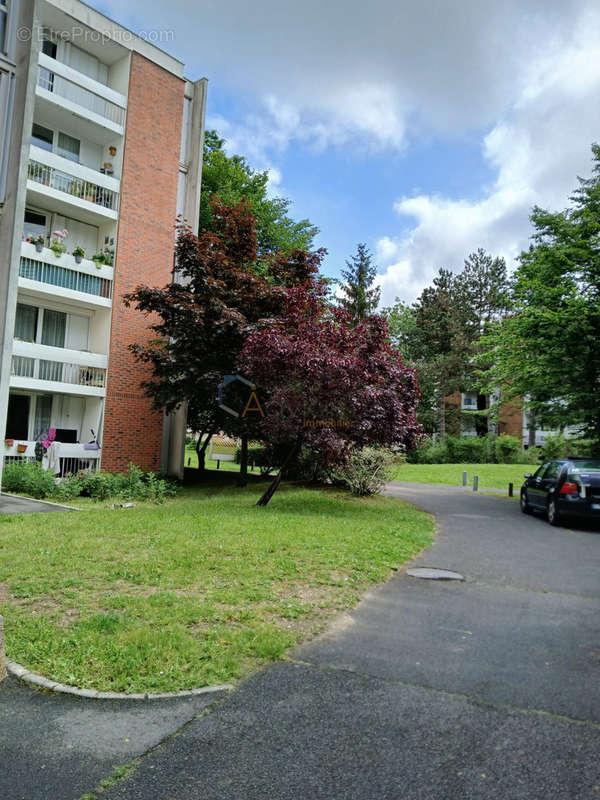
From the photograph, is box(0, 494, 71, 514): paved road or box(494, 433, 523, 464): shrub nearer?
box(0, 494, 71, 514): paved road

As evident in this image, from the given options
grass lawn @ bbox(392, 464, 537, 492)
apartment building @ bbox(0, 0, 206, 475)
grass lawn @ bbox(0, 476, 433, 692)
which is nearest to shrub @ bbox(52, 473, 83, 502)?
apartment building @ bbox(0, 0, 206, 475)

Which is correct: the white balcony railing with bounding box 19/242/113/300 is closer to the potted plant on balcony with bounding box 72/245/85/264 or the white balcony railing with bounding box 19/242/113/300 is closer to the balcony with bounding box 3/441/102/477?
the potted plant on balcony with bounding box 72/245/85/264

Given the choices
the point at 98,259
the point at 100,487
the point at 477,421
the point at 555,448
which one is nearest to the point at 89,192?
the point at 98,259

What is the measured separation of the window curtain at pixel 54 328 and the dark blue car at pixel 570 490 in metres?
15.7

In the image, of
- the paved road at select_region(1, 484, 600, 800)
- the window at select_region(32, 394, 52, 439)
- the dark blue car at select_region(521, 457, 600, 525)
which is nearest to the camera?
the paved road at select_region(1, 484, 600, 800)

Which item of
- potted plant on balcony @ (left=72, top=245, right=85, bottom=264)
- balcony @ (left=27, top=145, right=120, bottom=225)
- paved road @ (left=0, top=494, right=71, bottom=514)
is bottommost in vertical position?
paved road @ (left=0, top=494, right=71, bottom=514)

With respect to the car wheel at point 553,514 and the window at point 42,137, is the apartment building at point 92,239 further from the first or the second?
the car wheel at point 553,514

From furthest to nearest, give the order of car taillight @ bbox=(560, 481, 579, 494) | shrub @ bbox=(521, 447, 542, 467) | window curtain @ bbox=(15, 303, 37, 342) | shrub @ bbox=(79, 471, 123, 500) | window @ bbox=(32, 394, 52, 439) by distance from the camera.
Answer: shrub @ bbox=(521, 447, 542, 467)
window @ bbox=(32, 394, 52, 439)
window curtain @ bbox=(15, 303, 37, 342)
shrub @ bbox=(79, 471, 123, 500)
car taillight @ bbox=(560, 481, 579, 494)

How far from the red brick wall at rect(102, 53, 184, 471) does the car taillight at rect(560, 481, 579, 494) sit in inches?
525

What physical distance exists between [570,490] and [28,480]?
1346cm

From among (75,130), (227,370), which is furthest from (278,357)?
(75,130)

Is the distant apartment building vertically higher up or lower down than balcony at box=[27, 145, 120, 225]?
lower down

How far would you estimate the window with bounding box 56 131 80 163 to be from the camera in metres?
20.0

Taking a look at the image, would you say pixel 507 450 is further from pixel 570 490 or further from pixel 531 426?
pixel 570 490
